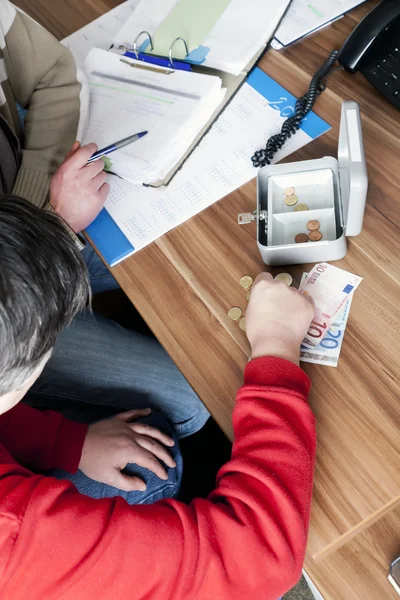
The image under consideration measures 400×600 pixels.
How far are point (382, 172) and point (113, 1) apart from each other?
0.81 m

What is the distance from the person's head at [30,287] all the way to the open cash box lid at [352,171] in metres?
0.36

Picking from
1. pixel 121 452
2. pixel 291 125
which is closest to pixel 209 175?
pixel 291 125

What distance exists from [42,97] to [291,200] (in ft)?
1.88

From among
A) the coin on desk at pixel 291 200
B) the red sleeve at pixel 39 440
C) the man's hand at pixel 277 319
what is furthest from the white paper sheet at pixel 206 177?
the red sleeve at pixel 39 440

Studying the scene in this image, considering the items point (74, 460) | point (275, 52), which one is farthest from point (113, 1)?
point (74, 460)

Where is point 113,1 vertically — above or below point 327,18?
below

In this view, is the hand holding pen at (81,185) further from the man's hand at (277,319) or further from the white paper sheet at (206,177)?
the man's hand at (277,319)

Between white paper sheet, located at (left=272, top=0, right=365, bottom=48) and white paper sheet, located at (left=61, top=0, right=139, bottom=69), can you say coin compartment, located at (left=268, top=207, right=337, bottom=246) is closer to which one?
white paper sheet, located at (left=272, top=0, right=365, bottom=48)

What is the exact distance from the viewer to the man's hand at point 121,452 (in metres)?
0.89

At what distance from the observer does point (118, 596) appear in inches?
22.8

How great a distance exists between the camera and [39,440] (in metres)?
0.88

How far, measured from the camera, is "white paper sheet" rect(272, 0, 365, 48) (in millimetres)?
1011

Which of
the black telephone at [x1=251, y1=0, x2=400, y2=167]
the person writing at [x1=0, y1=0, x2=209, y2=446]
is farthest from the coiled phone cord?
the person writing at [x1=0, y1=0, x2=209, y2=446]

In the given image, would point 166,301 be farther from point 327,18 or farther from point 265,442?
point 327,18
